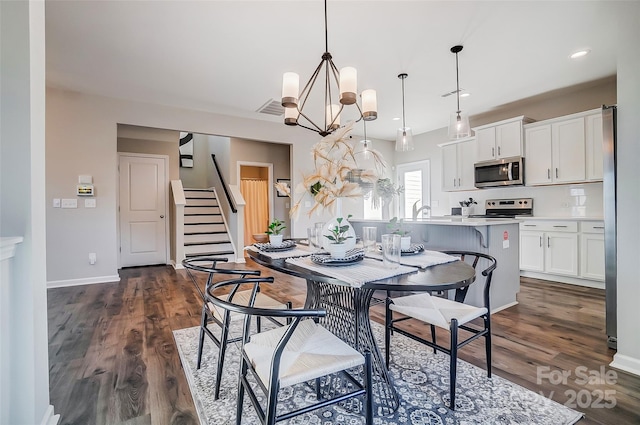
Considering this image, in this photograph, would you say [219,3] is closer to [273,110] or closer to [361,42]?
[361,42]

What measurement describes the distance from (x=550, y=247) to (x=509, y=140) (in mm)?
1734

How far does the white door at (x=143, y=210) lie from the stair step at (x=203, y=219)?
2.09ft

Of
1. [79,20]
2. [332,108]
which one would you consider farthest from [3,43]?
A: [332,108]

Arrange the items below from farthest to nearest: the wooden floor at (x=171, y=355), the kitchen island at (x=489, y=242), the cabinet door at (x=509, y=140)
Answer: the cabinet door at (x=509, y=140)
the kitchen island at (x=489, y=242)
the wooden floor at (x=171, y=355)

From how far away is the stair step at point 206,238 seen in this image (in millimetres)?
5969

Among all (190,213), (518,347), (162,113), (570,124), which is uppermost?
(162,113)

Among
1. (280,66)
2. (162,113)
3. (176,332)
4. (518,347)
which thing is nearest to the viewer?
(518,347)

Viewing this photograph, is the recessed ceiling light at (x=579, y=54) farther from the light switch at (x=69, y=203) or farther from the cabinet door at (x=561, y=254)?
the light switch at (x=69, y=203)

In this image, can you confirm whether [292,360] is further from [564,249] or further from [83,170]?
[83,170]

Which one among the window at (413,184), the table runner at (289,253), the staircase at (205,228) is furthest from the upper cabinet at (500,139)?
the staircase at (205,228)

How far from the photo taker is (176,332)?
2475 mm

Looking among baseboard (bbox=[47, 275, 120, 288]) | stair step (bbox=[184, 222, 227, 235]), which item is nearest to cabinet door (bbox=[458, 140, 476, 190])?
stair step (bbox=[184, 222, 227, 235])

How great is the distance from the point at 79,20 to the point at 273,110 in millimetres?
2570

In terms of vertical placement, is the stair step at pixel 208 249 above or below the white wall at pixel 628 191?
below
